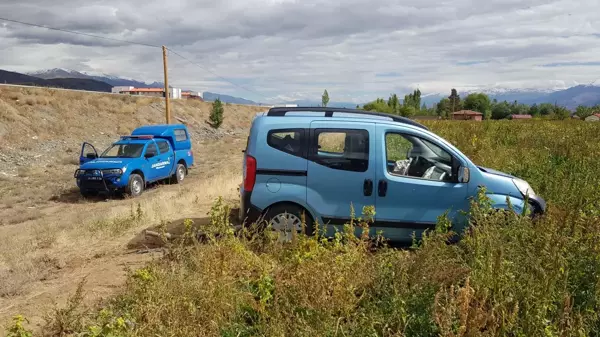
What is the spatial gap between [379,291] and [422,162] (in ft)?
9.84

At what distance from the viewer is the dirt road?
4.97 meters

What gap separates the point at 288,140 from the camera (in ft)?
19.2

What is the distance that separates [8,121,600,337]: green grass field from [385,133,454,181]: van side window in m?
1.62

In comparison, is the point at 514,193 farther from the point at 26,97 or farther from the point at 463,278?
the point at 26,97

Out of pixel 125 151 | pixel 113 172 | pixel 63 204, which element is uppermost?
pixel 125 151

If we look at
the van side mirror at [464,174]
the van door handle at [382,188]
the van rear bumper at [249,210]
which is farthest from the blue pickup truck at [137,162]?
the van side mirror at [464,174]

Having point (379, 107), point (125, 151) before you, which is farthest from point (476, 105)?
point (125, 151)

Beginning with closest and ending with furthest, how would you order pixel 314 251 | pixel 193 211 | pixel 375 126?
pixel 314 251, pixel 375 126, pixel 193 211

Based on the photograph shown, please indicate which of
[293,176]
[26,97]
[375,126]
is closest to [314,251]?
[293,176]

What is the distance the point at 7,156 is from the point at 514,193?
84.6ft

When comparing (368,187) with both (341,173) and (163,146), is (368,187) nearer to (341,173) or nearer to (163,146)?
(341,173)

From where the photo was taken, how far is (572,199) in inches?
233

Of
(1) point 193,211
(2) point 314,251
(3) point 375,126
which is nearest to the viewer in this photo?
(2) point 314,251

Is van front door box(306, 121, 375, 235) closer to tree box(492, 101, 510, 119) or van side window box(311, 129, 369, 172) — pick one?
van side window box(311, 129, 369, 172)
